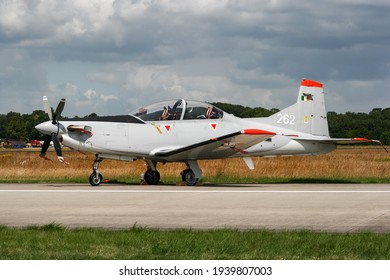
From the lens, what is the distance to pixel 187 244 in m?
9.70

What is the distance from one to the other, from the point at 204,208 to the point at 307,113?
11.0 metres

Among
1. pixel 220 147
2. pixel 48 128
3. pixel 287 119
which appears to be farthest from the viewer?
pixel 287 119

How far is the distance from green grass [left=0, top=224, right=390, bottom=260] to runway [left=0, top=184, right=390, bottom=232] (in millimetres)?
1079

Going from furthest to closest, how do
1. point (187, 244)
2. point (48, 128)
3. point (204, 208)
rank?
point (48, 128) → point (204, 208) → point (187, 244)

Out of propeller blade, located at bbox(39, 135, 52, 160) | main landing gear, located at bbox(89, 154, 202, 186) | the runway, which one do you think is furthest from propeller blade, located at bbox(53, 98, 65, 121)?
the runway

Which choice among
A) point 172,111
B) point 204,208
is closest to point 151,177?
point 172,111

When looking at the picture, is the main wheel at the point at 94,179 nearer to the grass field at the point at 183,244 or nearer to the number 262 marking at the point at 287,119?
the number 262 marking at the point at 287,119

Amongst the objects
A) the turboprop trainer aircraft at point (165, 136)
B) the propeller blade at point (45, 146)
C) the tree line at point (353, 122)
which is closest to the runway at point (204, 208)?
the turboprop trainer aircraft at point (165, 136)

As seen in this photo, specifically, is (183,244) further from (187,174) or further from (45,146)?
(45,146)

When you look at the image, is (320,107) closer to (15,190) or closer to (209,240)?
(15,190)

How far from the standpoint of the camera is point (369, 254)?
29.8 feet

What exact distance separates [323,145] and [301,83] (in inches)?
88.4

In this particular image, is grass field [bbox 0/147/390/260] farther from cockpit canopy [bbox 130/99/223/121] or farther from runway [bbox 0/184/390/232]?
cockpit canopy [bbox 130/99/223/121]
